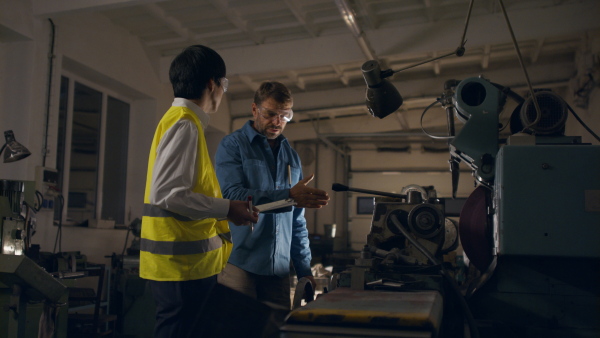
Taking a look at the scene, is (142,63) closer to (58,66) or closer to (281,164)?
(58,66)

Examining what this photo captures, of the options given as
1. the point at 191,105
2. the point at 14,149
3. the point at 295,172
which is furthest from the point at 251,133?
the point at 14,149

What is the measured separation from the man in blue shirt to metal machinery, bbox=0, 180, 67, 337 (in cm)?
91

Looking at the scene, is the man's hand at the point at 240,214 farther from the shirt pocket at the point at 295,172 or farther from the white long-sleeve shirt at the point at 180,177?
the shirt pocket at the point at 295,172

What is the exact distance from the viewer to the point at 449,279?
1512 mm

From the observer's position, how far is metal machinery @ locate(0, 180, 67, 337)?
2.25 m

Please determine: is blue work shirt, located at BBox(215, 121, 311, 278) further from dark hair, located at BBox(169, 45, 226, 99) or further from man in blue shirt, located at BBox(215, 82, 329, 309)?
dark hair, located at BBox(169, 45, 226, 99)

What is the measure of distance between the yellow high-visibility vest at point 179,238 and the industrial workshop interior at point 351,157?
0.73 ft

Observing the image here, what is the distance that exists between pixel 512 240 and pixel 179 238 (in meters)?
0.92

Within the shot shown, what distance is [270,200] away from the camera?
182cm

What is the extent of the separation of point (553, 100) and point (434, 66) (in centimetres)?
557

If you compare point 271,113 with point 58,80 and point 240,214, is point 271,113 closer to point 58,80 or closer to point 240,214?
point 240,214

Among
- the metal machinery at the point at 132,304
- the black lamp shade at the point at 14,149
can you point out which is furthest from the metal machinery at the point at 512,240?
the metal machinery at the point at 132,304

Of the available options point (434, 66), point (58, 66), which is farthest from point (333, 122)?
point (58, 66)

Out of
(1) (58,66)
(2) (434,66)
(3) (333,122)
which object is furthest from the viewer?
(3) (333,122)
